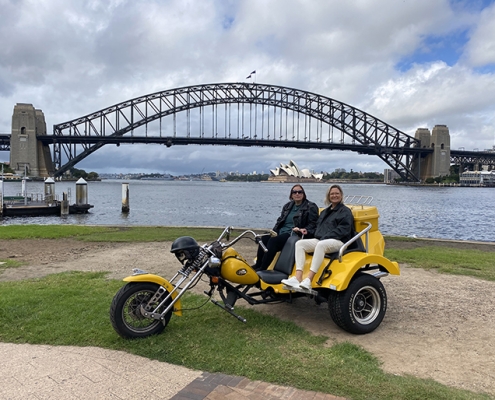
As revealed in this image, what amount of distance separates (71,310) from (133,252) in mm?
4980

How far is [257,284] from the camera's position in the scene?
4.77 meters

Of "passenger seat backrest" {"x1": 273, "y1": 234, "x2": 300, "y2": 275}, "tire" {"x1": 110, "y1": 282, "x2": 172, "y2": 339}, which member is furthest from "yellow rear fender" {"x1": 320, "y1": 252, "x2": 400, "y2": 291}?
"tire" {"x1": 110, "y1": 282, "x2": 172, "y2": 339}

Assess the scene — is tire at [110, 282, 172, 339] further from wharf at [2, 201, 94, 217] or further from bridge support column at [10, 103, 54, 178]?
bridge support column at [10, 103, 54, 178]

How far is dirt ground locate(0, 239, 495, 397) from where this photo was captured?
3764 millimetres

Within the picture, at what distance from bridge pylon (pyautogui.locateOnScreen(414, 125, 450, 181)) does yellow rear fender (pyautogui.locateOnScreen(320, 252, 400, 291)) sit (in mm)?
113006

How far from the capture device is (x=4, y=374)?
3.41m

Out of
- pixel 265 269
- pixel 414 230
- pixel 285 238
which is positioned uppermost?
pixel 285 238

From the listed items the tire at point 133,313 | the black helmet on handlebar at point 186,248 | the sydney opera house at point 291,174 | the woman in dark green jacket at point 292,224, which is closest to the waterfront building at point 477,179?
the sydney opera house at point 291,174

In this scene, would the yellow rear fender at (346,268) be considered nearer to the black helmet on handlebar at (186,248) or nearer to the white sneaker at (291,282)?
the white sneaker at (291,282)

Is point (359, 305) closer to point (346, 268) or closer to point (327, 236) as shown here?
point (346, 268)

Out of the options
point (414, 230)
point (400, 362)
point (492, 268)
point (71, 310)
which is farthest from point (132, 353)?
point (414, 230)

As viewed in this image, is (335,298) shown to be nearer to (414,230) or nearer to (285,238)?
(285,238)

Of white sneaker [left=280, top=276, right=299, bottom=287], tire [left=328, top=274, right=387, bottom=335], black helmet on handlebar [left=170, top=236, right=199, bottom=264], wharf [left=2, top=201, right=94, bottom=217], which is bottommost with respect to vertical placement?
wharf [left=2, top=201, right=94, bottom=217]

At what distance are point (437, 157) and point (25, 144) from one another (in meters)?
102
